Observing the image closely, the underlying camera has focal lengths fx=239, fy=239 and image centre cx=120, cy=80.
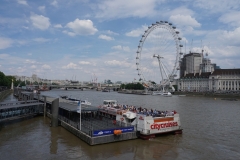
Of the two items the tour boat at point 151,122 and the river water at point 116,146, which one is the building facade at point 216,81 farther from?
the tour boat at point 151,122

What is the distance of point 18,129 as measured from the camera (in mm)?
25281

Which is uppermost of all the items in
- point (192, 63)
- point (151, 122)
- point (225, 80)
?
point (192, 63)

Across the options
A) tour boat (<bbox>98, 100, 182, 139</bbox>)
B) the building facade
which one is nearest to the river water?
tour boat (<bbox>98, 100, 182, 139</bbox>)

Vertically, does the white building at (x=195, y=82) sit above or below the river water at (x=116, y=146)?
above

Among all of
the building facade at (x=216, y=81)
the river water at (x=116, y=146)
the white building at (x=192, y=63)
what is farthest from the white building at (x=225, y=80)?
the river water at (x=116, y=146)

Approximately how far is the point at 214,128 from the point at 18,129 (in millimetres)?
22064

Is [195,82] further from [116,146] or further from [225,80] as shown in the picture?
[116,146]

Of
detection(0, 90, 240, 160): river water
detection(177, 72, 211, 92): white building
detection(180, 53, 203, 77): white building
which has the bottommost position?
detection(0, 90, 240, 160): river water

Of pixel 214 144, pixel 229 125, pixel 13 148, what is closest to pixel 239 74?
pixel 229 125

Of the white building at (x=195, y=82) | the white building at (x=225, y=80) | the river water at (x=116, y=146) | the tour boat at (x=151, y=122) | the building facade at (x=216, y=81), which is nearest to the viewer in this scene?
the river water at (x=116, y=146)

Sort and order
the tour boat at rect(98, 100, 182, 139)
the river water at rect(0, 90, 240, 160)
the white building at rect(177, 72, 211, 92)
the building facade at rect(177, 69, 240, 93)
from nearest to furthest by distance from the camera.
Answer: the river water at rect(0, 90, 240, 160) → the tour boat at rect(98, 100, 182, 139) → the building facade at rect(177, 69, 240, 93) → the white building at rect(177, 72, 211, 92)

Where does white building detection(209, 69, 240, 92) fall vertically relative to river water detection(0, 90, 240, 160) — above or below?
above

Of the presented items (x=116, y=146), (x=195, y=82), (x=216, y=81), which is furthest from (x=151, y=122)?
(x=195, y=82)

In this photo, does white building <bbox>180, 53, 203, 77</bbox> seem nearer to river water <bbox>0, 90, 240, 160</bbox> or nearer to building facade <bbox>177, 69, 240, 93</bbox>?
building facade <bbox>177, 69, 240, 93</bbox>
